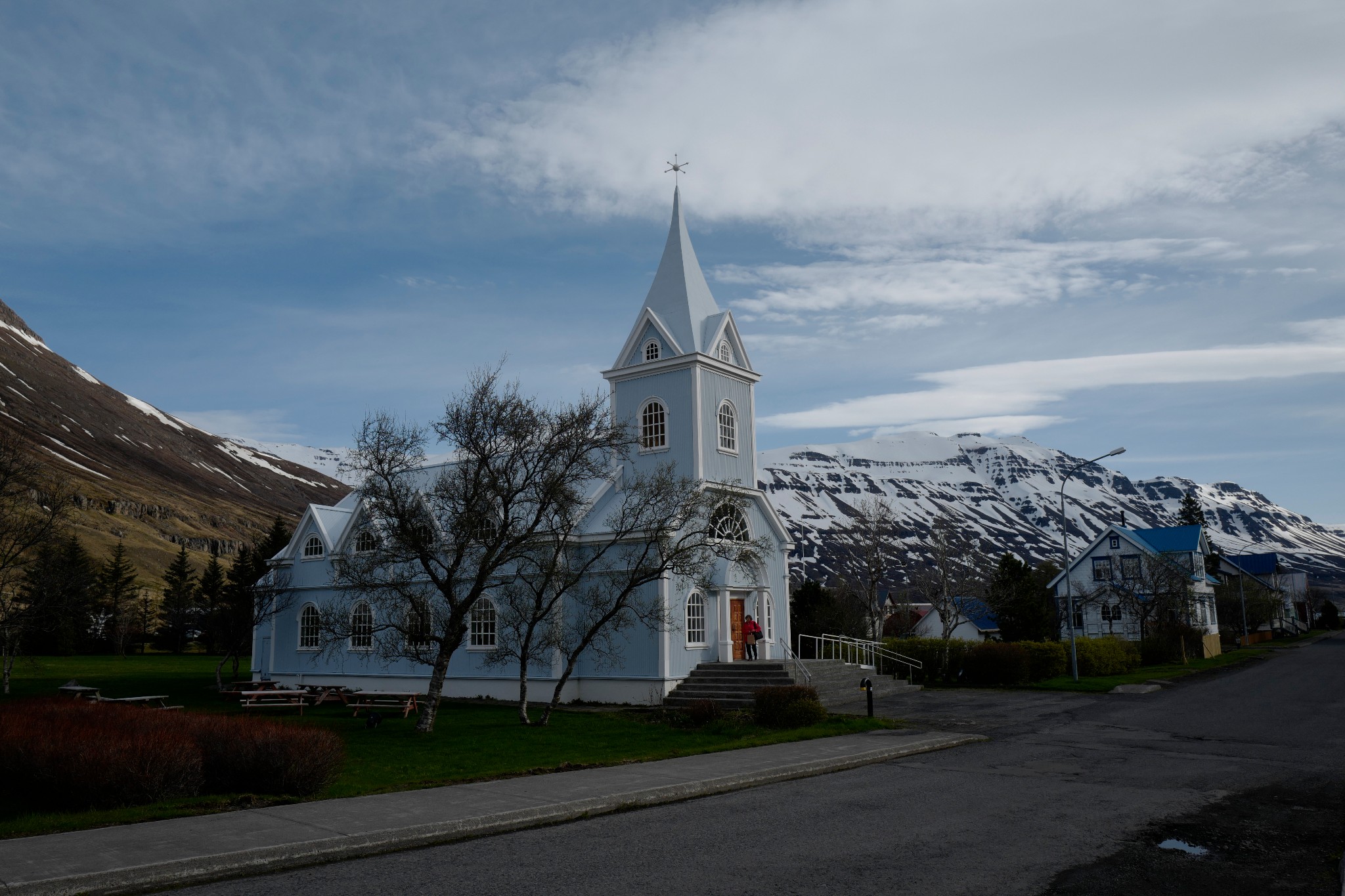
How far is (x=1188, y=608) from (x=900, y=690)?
30.2 metres

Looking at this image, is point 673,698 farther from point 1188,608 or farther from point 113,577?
point 113,577

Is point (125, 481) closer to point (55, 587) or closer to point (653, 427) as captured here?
point (55, 587)

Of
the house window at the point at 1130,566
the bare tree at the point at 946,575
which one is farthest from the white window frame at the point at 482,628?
the house window at the point at 1130,566

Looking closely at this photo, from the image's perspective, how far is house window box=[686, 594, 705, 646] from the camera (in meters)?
28.9

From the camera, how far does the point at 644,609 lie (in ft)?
92.0

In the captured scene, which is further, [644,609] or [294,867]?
[644,609]

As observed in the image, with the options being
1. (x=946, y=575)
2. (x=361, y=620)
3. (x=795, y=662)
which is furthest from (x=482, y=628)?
(x=946, y=575)

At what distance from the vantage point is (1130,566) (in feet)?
209

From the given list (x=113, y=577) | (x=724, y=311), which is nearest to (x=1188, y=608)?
(x=724, y=311)

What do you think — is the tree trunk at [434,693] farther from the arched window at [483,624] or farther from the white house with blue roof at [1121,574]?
the white house with blue roof at [1121,574]

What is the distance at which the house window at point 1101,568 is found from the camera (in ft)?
226

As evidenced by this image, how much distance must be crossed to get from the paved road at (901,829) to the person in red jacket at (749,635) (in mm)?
10862

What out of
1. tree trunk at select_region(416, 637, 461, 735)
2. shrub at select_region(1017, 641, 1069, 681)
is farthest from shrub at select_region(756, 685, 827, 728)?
shrub at select_region(1017, 641, 1069, 681)

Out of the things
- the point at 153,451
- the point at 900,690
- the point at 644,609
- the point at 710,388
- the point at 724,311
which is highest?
the point at 153,451
